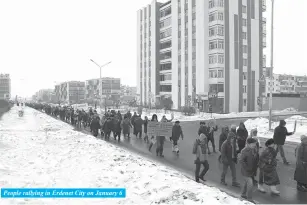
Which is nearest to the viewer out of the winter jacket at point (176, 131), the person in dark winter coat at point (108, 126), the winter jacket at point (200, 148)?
the winter jacket at point (200, 148)

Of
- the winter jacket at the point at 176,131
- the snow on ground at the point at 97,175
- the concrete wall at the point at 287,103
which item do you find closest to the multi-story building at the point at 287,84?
the concrete wall at the point at 287,103

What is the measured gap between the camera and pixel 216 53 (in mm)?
57656

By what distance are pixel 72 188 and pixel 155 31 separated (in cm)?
7191

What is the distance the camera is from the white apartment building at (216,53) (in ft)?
189

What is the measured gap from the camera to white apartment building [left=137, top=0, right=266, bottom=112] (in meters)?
57.5

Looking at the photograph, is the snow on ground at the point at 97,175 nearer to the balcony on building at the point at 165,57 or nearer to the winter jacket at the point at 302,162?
the winter jacket at the point at 302,162

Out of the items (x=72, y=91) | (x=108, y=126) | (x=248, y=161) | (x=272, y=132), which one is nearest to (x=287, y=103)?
(x=272, y=132)

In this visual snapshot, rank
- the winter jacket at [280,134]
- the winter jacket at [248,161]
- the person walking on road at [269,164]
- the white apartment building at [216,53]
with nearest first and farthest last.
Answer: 1. the winter jacket at [248,161]
2. the person walking on road at [269,164]
3. the winter jacket at [280,134]
4. the white apartment building at [216,53]

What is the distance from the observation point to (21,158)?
44.2ft

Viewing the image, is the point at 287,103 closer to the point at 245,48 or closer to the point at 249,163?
the point at 245,48

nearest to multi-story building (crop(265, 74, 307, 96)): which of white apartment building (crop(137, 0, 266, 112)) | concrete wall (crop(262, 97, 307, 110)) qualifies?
white apartment building (crop(137, 0, 266, 112))

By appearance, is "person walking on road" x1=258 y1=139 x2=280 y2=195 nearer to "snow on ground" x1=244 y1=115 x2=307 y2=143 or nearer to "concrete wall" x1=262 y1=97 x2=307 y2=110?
"snow on ground" x1=244 y1=115 x2=307 y2=143

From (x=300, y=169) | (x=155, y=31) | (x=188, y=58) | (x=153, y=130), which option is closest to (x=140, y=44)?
(x=155, y=31)

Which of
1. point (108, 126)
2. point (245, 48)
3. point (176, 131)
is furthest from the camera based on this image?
point (245, 48)
